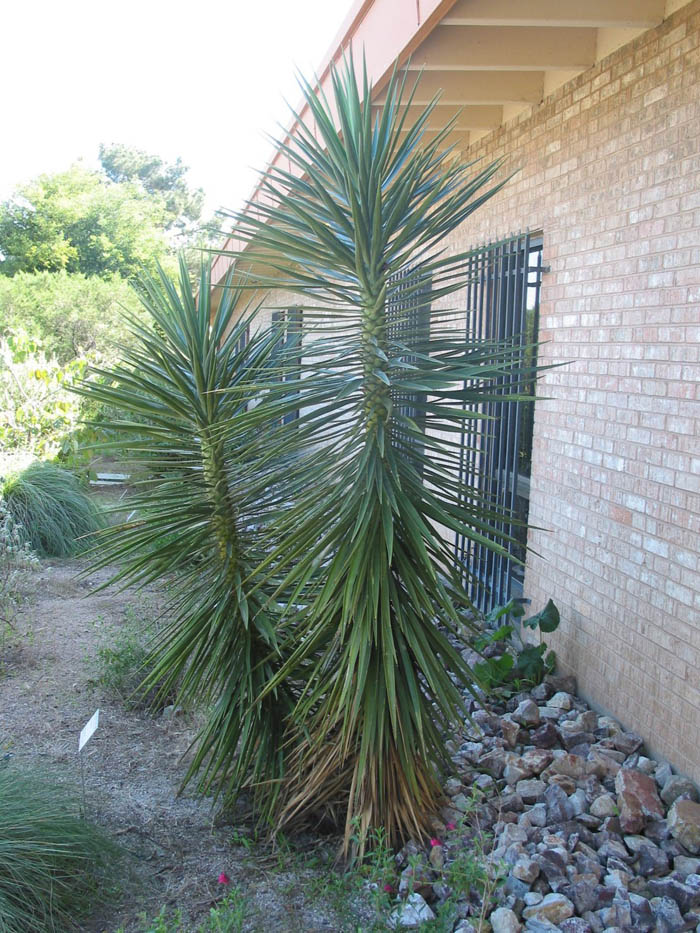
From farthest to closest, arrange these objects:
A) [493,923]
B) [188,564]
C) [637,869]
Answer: [188,564]
[637,869]
[493,923]

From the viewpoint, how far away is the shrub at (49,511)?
8570 mm

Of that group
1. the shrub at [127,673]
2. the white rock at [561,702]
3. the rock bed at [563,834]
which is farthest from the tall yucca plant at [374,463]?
the shrub at [127,673]

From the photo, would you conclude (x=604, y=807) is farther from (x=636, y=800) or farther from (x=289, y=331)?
(x=289, y=331)

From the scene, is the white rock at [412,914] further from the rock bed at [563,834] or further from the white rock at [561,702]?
the white rock at [561,702]

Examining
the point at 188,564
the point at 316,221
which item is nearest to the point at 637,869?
the point at 188,564

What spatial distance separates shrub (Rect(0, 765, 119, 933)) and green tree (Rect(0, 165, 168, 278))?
120 ft

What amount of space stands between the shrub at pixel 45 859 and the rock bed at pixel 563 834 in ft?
3.69

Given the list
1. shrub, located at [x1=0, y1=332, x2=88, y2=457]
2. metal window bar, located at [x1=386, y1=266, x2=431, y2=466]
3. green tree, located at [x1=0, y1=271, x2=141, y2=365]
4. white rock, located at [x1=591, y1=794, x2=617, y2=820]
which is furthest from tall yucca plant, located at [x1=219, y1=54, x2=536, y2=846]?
green tree, located at [x1=0, y1=271, x2=141, y2=365]

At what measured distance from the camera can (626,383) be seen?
420 cm

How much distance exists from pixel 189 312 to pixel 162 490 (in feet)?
2.54

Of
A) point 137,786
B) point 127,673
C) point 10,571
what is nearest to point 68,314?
point 10,571

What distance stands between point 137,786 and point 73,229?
40.9m

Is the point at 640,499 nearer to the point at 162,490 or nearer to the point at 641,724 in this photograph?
the point at 641,724

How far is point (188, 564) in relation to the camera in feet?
12.9
